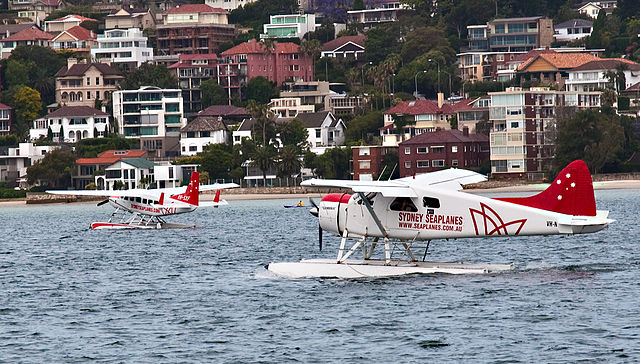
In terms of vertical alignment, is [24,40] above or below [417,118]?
above

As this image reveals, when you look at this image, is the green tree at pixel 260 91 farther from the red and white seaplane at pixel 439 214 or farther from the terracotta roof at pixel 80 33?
the red and white seaplane at pixel 439 214

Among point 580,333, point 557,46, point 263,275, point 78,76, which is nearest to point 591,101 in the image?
point 557,46

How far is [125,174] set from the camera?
126m

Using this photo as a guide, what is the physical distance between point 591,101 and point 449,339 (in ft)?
Result: 344

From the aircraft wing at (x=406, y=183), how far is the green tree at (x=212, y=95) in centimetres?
13152

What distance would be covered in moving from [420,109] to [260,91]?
35723mm

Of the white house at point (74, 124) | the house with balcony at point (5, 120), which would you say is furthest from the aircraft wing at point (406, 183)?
the house with balcony at point (5, 120)

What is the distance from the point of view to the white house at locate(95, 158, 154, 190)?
12575 centimetres

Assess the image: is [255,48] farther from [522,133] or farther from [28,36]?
[522,133]

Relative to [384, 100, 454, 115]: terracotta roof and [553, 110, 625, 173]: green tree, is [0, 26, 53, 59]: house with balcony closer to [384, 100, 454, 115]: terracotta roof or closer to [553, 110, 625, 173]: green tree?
[384, 100, 454, 115]: terracotta roof

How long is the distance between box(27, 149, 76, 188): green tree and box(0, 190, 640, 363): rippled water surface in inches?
3380

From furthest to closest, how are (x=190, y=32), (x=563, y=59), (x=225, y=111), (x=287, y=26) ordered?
1. (x=190, y=32)
2. (x=287, y=26)
3. (x=225, y=111)
4. (x=563, y=59)

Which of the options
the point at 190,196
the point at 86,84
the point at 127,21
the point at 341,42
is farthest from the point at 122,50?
the point at 190,196

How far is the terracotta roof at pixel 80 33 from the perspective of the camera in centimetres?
18762
